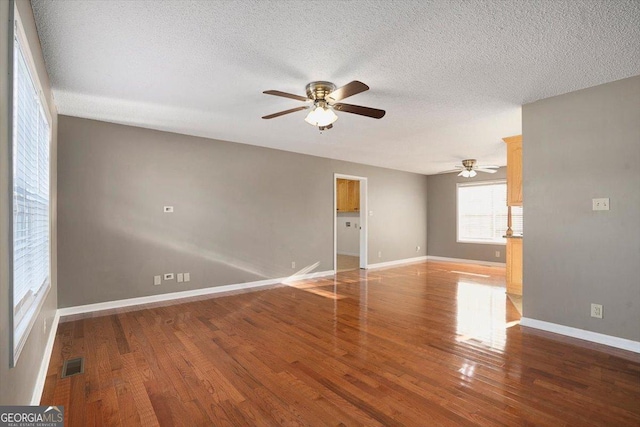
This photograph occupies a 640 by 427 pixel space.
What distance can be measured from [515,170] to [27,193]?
5.27 meters

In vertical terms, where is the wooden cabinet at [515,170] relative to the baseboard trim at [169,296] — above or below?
above

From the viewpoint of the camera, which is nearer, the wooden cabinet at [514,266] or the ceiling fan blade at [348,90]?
the ceiling fan blade at [348,90]

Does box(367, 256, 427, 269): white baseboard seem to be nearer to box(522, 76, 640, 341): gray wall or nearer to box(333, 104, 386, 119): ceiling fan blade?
box(522, 76, 640, 341): gray wall

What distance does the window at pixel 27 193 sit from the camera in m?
1.58

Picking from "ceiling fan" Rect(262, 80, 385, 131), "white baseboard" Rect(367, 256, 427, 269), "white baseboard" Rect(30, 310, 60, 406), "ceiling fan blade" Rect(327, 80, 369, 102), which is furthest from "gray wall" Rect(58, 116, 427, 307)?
"ceiling fan blade" Rect(327, 80, 369, 102)

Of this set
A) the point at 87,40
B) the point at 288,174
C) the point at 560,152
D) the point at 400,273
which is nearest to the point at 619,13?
the point at 560,152

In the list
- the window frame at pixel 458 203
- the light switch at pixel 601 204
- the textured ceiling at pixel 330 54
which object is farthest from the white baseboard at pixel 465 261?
the textured ceiling at pixel 330 54

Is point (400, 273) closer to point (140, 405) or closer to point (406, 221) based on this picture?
point (406, 221)

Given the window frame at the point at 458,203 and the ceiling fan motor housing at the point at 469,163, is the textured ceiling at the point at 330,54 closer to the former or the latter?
the ceiling fan motor housing at the point at 469,163

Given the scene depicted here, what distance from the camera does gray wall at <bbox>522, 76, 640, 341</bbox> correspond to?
2.86 metres

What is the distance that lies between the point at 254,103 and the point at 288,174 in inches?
99.7

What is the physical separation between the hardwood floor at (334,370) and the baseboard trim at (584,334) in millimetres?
126

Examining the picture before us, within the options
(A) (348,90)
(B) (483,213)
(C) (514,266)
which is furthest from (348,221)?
(A) (348,90)

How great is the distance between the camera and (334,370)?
2467 millimetres
